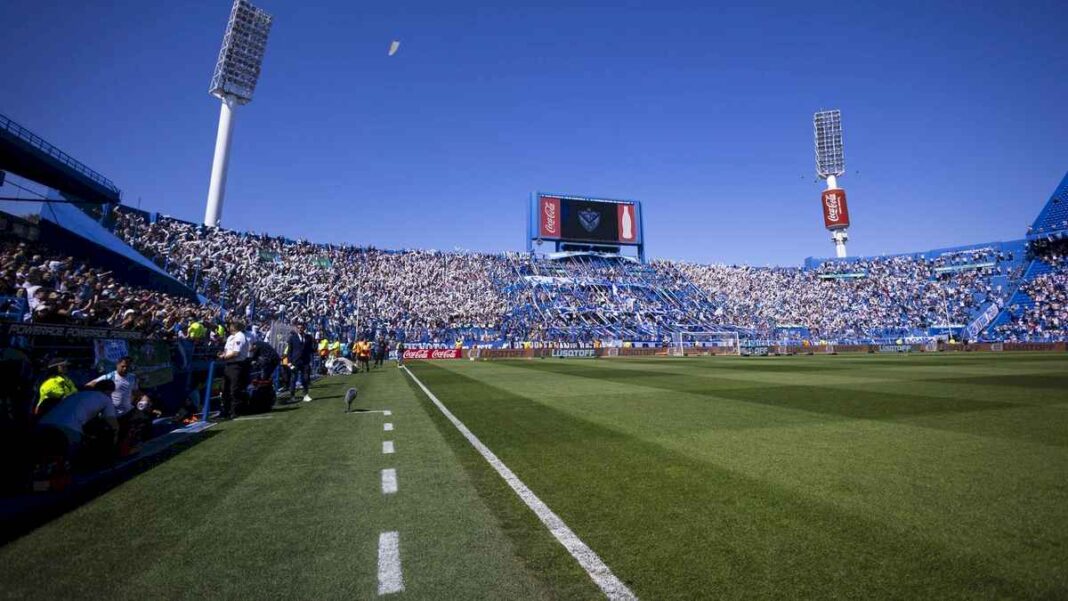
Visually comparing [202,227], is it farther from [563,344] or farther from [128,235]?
[563,344]

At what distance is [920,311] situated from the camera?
58281mm

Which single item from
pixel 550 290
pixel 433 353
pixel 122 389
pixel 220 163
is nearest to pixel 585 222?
pixel 550 290

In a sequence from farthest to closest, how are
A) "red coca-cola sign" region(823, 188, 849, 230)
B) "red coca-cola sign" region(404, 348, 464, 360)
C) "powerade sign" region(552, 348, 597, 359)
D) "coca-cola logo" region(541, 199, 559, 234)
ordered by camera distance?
"red coca-cola sign" region(823, 188, 849, 230) < "coca-cola logo" region(541, 199, 559, 234) < "powerade sign" region(552, 348, 597, 359) < "red coca-cola sign" region(404, 348, 464, 360)

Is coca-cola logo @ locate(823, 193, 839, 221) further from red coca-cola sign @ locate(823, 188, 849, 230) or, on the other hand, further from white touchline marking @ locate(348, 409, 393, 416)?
white touchline marking @ locate(348, 409, 393, 416)

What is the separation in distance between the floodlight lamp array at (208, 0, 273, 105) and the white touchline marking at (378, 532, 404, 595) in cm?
7345

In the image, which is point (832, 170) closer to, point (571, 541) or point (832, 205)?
point (832, 205)

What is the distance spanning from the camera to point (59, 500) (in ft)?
15.8

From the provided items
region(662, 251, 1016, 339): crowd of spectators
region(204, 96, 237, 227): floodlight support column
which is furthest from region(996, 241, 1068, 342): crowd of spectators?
region(204, 96, 237, 227): floodlight support column

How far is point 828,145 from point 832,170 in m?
4.58

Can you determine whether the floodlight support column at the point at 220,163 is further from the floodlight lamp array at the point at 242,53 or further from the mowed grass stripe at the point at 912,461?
the mowed grass stripe at the point at 912,461

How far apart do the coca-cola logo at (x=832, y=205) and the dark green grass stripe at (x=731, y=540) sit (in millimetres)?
97094

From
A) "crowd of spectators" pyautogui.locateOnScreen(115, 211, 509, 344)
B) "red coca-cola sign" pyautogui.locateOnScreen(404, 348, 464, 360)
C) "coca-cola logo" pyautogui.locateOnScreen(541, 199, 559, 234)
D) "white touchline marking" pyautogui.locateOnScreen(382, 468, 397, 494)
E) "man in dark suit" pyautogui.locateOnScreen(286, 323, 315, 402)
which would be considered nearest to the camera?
"white touchline marking" pyautogui.locateOnScreen(382, 468, 397, 494)

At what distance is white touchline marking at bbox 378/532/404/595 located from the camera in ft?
9.55

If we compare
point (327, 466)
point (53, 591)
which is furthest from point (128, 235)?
point (53, 591)
